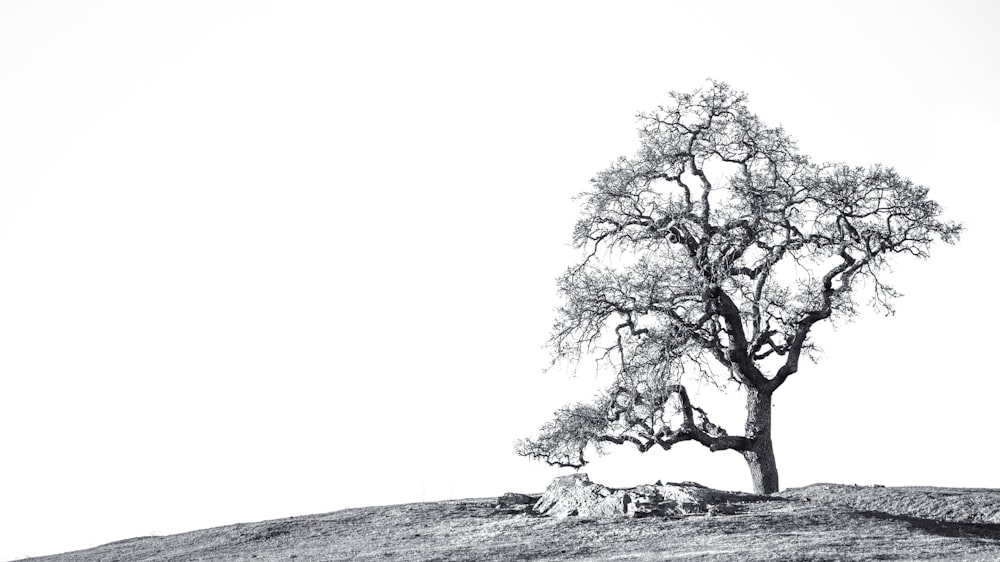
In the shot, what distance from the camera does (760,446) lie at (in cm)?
2605

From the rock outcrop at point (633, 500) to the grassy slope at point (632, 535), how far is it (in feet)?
1.83

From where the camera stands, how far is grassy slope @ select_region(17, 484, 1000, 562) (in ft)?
53.1

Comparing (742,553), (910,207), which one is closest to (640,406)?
(910,207)

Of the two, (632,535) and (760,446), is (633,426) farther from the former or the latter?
(632,535)

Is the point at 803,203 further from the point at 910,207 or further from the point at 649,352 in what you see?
the point at 649,352

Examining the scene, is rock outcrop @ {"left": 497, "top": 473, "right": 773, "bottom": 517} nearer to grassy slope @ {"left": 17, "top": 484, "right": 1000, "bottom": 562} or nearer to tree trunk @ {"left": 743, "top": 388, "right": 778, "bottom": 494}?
grassy slope @ {"left": 17, "top": 484, "right": 1000, "bottom": 562}

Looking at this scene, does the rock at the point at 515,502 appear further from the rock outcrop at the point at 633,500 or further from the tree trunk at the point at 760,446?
the tree trunk at the point at 760,446

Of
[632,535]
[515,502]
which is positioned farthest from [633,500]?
[515,502]

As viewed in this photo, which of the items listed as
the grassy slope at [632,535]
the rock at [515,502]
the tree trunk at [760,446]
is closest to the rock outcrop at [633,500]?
the rock at [515,502]

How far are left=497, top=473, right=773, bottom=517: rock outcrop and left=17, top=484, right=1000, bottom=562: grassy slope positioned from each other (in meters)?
0.56

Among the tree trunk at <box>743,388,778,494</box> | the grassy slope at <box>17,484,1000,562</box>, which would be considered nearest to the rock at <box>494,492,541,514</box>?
the grassy slope at <box>17,484,1000,562</box>

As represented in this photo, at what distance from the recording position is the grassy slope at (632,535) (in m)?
16.2

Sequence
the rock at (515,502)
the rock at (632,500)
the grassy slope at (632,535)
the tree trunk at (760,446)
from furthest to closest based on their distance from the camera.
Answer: the tree trunk at (760,446)
the rock at (515,502)
the rock at (632,500)
the grassy slope at (632,535)

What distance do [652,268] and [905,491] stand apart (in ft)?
28.1
